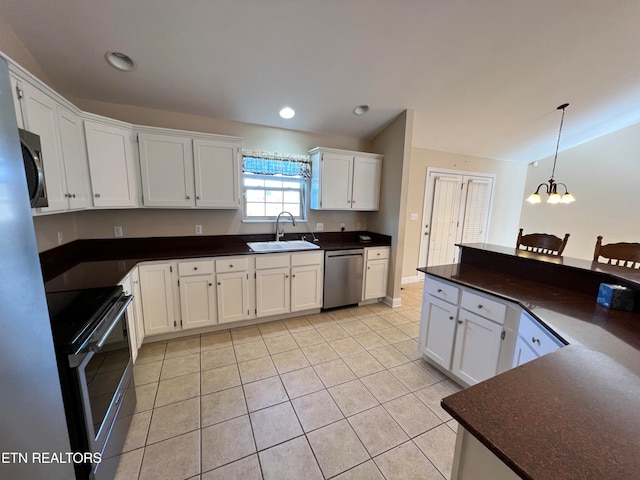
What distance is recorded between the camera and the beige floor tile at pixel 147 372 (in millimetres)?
2164

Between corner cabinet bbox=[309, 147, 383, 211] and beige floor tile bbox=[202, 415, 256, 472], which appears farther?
corner cabinet bbox=[309, 147, 383, 211]

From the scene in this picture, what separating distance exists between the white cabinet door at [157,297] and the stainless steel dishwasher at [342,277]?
1753mm

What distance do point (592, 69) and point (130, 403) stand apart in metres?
5.10

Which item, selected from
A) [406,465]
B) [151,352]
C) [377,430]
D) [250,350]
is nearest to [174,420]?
[250,350]

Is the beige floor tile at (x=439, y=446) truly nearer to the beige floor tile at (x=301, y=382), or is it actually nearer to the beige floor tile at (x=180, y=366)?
the beige floor tile at (x=301, y=382)

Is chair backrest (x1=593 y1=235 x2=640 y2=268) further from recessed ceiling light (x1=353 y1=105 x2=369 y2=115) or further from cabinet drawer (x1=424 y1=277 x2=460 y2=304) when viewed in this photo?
recessed ceiling light (x1=353 y1=105 x2=369 y2=115)

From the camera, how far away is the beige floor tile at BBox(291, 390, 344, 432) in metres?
1.80

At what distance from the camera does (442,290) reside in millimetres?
2205

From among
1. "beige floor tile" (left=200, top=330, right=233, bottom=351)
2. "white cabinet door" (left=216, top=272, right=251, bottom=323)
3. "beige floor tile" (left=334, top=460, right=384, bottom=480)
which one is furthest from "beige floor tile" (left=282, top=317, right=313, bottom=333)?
"beige floor tile" (left=334, top=460, right=384, bottom=480)

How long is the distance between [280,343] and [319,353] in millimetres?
445

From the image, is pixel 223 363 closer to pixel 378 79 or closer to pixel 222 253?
pixel 222 253

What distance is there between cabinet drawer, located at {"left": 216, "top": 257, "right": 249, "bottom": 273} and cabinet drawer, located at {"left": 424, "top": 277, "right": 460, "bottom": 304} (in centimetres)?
189

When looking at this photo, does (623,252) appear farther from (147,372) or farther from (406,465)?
(147,372)

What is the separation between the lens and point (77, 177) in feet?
7.17
